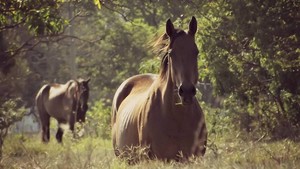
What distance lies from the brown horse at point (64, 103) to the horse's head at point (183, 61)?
978 centimetres

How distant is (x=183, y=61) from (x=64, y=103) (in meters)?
12.6

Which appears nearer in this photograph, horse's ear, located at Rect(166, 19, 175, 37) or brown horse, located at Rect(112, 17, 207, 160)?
brown horse, located at Rect(112, 17, 207, 160)

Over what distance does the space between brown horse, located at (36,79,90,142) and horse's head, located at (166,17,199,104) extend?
385 inches

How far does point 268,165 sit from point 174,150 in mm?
1085

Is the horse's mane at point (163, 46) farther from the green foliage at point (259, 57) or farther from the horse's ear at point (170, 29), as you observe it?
the green foliage at point (259, 57)

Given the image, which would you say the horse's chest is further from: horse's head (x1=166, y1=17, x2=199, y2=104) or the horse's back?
the horse's back

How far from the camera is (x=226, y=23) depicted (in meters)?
10.1

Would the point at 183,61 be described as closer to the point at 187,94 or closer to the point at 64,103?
the point at 187,94

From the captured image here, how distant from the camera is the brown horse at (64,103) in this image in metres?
16.8

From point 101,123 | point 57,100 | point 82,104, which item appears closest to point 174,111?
point 82,104

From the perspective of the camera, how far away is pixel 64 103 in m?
18.4

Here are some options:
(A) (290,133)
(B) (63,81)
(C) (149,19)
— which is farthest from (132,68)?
(A) (290,133)

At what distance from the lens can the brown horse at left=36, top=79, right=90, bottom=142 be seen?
16781 mm

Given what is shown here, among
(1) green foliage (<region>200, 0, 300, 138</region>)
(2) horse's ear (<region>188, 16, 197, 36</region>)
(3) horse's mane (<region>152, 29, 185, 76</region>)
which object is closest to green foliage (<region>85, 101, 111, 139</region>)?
(1) green foliage (<region>200, 0, 300, 138</region>)
